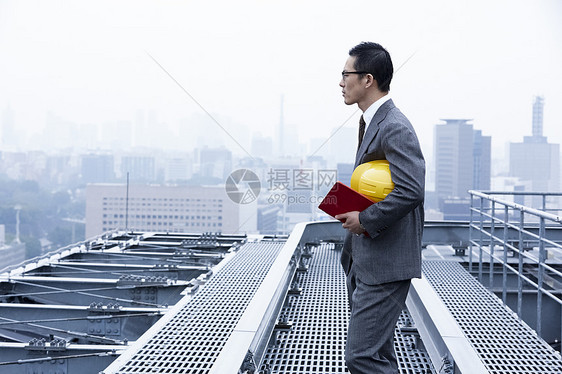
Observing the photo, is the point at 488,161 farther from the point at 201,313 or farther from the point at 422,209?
the point at 422,209


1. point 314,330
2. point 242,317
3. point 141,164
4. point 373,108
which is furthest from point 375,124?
point 141,164

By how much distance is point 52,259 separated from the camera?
5.11 meters

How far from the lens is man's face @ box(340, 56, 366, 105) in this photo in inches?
A: 58.4

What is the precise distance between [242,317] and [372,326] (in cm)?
101

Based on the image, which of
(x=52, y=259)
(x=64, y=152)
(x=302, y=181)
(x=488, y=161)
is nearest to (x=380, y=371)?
(x=52, y=259)

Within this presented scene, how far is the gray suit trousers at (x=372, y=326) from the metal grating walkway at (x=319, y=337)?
793mm

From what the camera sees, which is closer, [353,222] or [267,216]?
[353,222]

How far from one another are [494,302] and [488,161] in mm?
10666

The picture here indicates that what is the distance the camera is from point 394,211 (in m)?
1.35

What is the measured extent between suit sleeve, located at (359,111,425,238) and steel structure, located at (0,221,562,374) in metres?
0.68

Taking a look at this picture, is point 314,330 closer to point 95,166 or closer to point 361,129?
point 361,129

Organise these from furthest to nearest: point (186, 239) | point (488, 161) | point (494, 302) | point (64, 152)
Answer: point (64, 152) < point (488, 161) < point (186, 239) < point (494, 302)

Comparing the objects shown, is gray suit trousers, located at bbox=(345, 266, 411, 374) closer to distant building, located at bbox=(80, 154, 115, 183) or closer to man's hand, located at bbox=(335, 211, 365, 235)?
man's hand, located at bbox=(335, 211, 365, 235)

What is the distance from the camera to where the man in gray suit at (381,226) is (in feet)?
4.48
